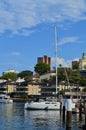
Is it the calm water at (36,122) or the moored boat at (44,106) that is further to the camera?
the moored boat at (44,106)

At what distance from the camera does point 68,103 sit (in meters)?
42.7

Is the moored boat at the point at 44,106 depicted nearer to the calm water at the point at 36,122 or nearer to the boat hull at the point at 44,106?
the boat hull at the point at 44,106

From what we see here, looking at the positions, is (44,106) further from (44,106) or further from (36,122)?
(36,122)

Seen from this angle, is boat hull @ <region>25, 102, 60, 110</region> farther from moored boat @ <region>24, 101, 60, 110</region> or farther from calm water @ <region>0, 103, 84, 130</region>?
calm water @ <region>0, 103, 84, 130</region>

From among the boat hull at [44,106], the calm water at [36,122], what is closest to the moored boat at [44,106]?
the boat hull at [44,106]

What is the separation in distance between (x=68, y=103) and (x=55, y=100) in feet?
190

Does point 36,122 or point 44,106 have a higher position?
point 44,106

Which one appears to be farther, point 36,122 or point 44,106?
point 44,106

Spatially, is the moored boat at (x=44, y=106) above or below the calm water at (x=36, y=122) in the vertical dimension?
above

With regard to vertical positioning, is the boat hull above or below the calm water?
above

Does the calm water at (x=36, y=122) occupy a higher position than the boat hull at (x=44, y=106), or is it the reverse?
the boat hull at (x=44, y=106)

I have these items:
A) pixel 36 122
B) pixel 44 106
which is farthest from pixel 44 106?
pixel 36 122

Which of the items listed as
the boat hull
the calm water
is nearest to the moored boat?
the boat hull

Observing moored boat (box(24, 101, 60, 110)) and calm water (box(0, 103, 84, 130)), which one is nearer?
calm water (box(0, 103, 84, 130))
